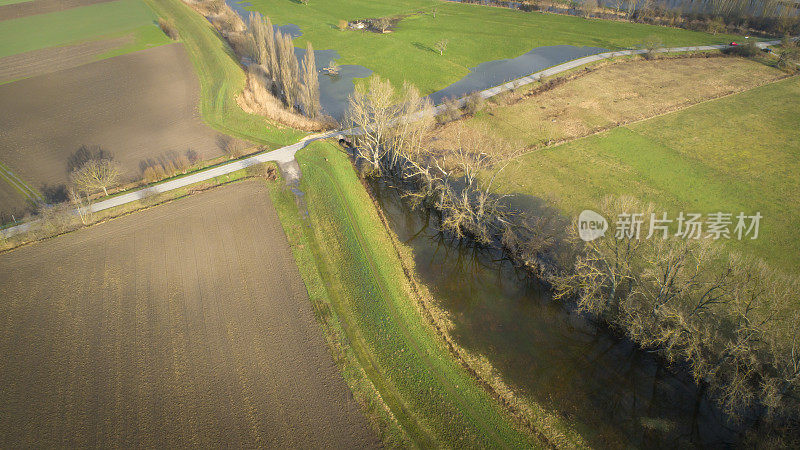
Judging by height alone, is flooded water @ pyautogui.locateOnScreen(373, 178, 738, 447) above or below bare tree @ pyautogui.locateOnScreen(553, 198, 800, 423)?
below

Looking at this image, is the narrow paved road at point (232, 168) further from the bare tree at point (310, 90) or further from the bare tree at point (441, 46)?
the bare tree at point (441, 46)

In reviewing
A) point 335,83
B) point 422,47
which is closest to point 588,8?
point 422,47

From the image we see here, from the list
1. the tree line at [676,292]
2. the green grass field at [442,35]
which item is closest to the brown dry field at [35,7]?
the green grass field at [442,35]

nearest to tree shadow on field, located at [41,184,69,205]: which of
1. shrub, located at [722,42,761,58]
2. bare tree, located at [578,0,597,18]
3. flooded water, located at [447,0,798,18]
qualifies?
flooded water, located at [447,0,798,18]

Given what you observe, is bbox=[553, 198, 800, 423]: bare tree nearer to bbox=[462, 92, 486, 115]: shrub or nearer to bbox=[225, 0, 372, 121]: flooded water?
bbox=[462, 92, 486, 115]: shrub

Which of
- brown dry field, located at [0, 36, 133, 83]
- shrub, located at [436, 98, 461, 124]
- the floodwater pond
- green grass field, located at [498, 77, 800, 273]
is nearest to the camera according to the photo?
green grass field, located at [498, 77, 800, 273]

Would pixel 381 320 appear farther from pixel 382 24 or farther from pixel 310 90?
pixel 382 24
